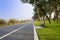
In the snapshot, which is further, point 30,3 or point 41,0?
point 30,3

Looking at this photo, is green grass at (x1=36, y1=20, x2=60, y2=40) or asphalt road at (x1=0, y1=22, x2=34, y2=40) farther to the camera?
green grass at (x1=36, y1=20, x2=60, y2=40)

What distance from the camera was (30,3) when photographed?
47.2 metres

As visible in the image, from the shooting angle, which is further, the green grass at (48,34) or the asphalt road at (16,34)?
the green grass at (48,34)

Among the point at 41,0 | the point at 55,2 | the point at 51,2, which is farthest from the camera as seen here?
the point at 51,2

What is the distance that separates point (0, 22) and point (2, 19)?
4.25 feet

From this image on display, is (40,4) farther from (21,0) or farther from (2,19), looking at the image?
(2,19)

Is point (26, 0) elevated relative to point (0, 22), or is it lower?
elevated

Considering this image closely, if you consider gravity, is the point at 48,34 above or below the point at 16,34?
below

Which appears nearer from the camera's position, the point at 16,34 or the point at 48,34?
the point at 48,34

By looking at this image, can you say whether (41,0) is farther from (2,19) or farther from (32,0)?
(2,19)

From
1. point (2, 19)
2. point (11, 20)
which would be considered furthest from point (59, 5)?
point (11, 20)

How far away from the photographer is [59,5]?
4828 cm

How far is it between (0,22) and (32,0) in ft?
40.0

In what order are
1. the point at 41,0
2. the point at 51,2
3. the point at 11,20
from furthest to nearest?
the point at 11,20 → the point at 51,2 → the point at 41,0
